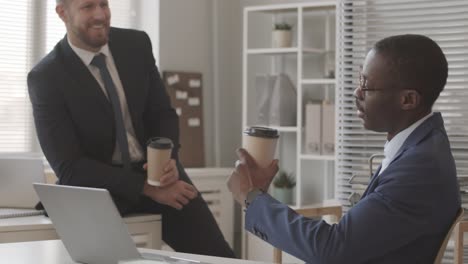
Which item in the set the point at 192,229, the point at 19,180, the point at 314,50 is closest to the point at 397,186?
the point at 192,229

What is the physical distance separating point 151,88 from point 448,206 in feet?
5.75

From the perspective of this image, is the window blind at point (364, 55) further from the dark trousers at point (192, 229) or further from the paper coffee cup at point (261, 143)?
the paper coffee cup at point (261, 143)

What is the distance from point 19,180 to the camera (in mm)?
3350

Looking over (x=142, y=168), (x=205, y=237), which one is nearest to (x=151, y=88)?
(x=142, y=168)

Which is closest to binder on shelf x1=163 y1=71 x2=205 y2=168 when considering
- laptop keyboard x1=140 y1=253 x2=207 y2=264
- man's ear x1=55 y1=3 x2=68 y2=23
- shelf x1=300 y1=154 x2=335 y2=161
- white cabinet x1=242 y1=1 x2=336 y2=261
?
white cabinet x1=242 y1=1 x2=336 y2=261

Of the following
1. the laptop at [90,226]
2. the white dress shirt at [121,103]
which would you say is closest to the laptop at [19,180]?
the white dress shirt at [121,103]

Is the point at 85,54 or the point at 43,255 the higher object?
the point at 85,54

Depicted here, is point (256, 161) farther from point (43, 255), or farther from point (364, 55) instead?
point (364, 55)

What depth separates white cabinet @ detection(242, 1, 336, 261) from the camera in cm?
493

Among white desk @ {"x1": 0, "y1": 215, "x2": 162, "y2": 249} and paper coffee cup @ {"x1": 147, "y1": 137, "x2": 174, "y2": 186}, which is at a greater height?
paper coffee cup @ {"x1": 147, "y1": 137, "x2": 174, "y2": 186}

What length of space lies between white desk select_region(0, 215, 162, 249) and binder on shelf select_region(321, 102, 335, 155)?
6.63 ft

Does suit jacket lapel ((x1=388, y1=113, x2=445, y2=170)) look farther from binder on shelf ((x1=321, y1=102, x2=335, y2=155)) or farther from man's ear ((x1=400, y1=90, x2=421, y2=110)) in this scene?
binder on shelf ((x1=321, y1=102, x2=335, y2=155))

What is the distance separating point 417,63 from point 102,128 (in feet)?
5.12

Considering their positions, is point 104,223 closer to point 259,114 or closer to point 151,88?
point 151,88
